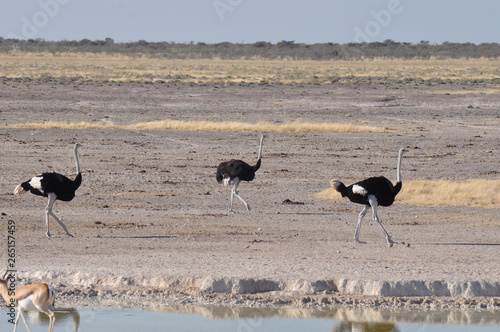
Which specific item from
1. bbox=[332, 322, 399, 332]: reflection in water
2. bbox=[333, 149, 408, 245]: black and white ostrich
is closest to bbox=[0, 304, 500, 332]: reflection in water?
bbox=[332, 322, 399, 332]: reflection in water

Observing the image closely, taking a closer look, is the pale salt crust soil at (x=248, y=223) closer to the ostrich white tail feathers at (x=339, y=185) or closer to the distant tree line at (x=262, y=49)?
the ostrich white tail feathers at (x=339, y=185)

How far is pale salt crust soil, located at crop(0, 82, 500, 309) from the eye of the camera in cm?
1034

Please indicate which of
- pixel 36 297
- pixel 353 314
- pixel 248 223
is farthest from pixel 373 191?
pixel 36 297

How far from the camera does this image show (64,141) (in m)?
26.6

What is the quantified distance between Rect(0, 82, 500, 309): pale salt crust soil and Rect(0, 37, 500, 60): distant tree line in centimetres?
8121

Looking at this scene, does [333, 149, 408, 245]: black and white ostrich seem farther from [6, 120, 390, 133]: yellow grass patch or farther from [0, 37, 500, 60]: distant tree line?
[0, 37, 500, 60]: distant tree line

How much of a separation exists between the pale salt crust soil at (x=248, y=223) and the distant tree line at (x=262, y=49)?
81.2m

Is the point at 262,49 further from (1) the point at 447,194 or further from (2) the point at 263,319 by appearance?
(2) the point at 263,319

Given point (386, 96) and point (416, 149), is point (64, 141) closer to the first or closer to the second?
point (416, 149)

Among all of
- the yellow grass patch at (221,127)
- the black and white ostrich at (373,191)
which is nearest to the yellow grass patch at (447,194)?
the black and white ostrich at (373,191)

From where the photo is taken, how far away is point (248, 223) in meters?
14.9

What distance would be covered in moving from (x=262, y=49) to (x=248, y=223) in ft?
378

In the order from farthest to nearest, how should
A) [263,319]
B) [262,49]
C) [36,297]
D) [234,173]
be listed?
[262,49] → [234,173] → [263,319] → [36,297]

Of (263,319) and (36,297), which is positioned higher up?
(36,297)
